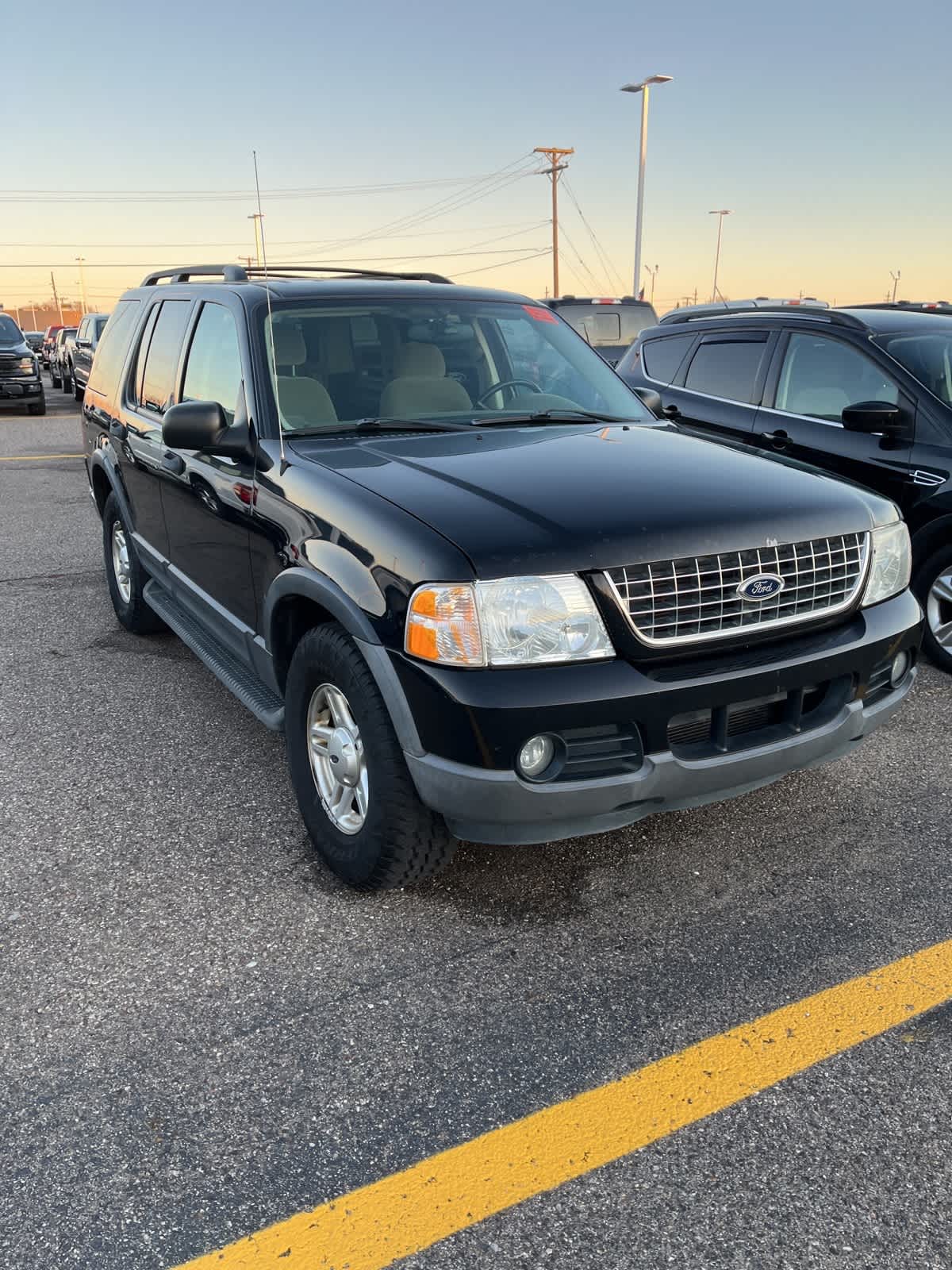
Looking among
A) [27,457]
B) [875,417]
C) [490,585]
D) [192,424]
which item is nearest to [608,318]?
[27,457]

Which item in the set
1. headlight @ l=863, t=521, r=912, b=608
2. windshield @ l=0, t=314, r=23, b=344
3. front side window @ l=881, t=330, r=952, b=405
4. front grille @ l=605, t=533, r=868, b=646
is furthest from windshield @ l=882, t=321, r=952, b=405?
windshield @ l=0, t=314, r=23, b=344

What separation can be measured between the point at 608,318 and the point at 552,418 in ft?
35.2

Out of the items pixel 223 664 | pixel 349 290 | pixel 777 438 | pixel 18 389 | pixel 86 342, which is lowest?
pixel 18 389

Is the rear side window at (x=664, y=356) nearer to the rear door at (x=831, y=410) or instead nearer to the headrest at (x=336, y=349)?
the rear door at (x=831, y=410)

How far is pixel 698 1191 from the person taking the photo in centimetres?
196

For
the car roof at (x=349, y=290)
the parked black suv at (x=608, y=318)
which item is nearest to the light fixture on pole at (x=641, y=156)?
the parked black suv at (x=608, y=318)

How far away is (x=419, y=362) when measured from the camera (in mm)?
3756

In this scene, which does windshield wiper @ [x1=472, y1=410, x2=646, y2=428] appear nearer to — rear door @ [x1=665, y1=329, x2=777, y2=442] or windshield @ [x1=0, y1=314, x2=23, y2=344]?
rear door @ [x1=665, y1=329, x2=777, y2=442]

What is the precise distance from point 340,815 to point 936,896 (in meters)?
1.84

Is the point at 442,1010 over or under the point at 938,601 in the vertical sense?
under

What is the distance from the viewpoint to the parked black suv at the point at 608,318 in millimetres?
13555

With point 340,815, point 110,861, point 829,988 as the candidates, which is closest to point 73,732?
point 110,861

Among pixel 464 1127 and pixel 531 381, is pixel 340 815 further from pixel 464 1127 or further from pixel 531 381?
pixel 531 381

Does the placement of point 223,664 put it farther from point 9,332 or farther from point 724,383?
point 9,332
